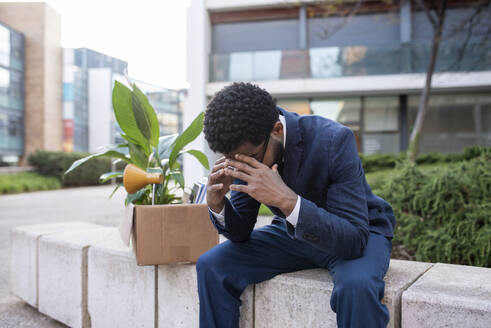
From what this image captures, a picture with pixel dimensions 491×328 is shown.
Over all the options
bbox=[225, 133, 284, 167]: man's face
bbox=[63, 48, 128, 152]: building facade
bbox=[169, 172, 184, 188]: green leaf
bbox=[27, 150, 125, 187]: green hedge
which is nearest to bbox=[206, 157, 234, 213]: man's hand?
bbox=[225, 133, 284, 167]: man's face

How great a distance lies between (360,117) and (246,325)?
45.4 feet

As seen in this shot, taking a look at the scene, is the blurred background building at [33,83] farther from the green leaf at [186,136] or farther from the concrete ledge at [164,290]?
the green leaf at [186,136]

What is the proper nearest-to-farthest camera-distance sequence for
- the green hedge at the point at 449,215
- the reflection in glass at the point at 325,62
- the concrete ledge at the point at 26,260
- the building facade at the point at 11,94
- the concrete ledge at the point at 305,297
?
the concrete ledge at the point at 305,297 → the green hedge at the point at 449,215 → the concrete ledge at the point at 26,260 → the reflection in glass at the point at 325,62 → the building facade at the point at 11,94

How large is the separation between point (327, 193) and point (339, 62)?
13.1m

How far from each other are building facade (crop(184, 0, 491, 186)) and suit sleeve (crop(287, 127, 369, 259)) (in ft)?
40.7

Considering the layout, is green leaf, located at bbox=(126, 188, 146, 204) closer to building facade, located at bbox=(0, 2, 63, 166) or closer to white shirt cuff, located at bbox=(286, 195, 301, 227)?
white shirt cuff, located at bbox=(286, 195, 301, 227)

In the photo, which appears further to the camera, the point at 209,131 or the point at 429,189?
the point at 429,189

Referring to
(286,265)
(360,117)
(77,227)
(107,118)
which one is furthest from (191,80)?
(107,118)

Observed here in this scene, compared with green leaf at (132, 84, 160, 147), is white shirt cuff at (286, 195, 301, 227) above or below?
below

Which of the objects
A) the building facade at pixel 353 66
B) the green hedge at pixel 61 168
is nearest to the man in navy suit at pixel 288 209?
the building facade at pixel 353 66

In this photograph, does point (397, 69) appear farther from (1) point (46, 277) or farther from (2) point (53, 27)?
(2) point (53, 27)

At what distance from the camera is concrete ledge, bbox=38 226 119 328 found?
271 cm

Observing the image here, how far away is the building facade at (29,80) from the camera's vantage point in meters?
26.6

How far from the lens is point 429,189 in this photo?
3213mm
